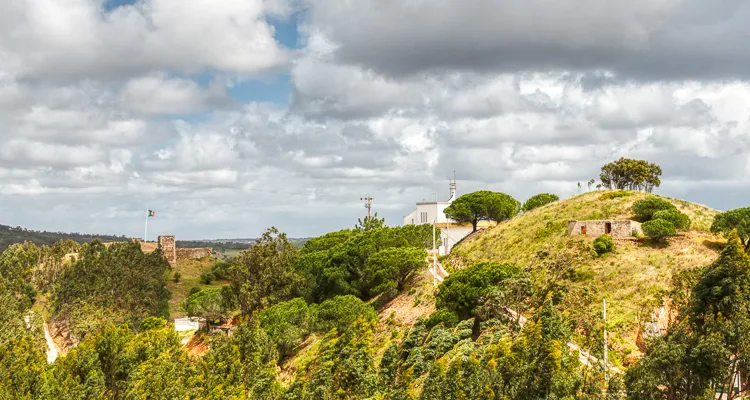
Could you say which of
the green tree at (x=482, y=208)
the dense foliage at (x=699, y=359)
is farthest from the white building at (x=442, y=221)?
the dense foliage at (x=699, y=359)

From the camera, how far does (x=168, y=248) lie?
95750mm

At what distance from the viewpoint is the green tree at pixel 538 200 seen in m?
76.8

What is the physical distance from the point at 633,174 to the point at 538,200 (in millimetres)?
11152

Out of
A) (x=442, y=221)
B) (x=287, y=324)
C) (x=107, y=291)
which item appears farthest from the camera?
(x=442, y=221)

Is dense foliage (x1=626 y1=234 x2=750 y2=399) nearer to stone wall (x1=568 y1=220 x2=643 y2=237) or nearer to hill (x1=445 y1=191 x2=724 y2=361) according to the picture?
hill (x1=445 y1=191 x2=724 y2=361)

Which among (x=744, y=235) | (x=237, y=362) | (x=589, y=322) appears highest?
(x=744, y=235)

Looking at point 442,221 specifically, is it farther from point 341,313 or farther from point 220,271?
point 341,313

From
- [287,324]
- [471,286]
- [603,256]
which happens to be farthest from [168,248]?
[603,256]

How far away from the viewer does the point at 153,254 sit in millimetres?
84750

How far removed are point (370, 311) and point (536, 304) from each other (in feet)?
49.5

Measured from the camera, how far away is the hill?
125 ft

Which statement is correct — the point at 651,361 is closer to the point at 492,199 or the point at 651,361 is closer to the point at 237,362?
the point at 237,362

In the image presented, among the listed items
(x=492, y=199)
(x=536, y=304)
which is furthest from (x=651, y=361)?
(x=492, y=199)

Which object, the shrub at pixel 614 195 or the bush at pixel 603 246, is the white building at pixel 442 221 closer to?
the shrub at pixel 614 195
